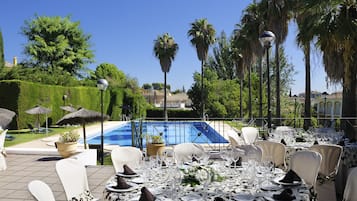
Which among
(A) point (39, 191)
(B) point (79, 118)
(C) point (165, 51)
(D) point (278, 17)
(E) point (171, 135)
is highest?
(C) point (165, 51)

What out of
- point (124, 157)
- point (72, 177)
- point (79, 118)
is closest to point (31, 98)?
point (79, 118)

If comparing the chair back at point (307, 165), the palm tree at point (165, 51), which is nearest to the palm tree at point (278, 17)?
the chair back at point (307, 165)

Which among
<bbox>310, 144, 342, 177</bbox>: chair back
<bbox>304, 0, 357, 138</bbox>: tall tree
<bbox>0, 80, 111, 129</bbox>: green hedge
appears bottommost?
<bbox>310, 144, 342, 177</bbox>: chair back

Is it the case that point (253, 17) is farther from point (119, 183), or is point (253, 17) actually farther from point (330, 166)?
point (119, 183)

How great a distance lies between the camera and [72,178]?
355cm

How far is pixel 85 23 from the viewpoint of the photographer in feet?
109

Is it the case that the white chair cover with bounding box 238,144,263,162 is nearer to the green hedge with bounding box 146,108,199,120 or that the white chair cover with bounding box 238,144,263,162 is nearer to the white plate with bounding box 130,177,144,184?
the white plate with bounding box 130,177,144,184

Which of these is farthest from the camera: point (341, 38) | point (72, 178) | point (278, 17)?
point (278, 17)

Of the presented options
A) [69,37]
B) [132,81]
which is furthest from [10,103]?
[132,81]

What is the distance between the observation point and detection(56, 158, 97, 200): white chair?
3.46 meters

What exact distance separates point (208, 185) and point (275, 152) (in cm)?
264

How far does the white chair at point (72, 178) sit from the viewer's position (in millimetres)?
3455

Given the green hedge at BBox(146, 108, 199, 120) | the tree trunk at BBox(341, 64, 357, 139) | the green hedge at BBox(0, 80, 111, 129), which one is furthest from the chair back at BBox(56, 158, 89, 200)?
the green hedge at BBox(146, 108, 199, 120)

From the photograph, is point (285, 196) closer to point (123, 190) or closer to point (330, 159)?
point (123, 190)
